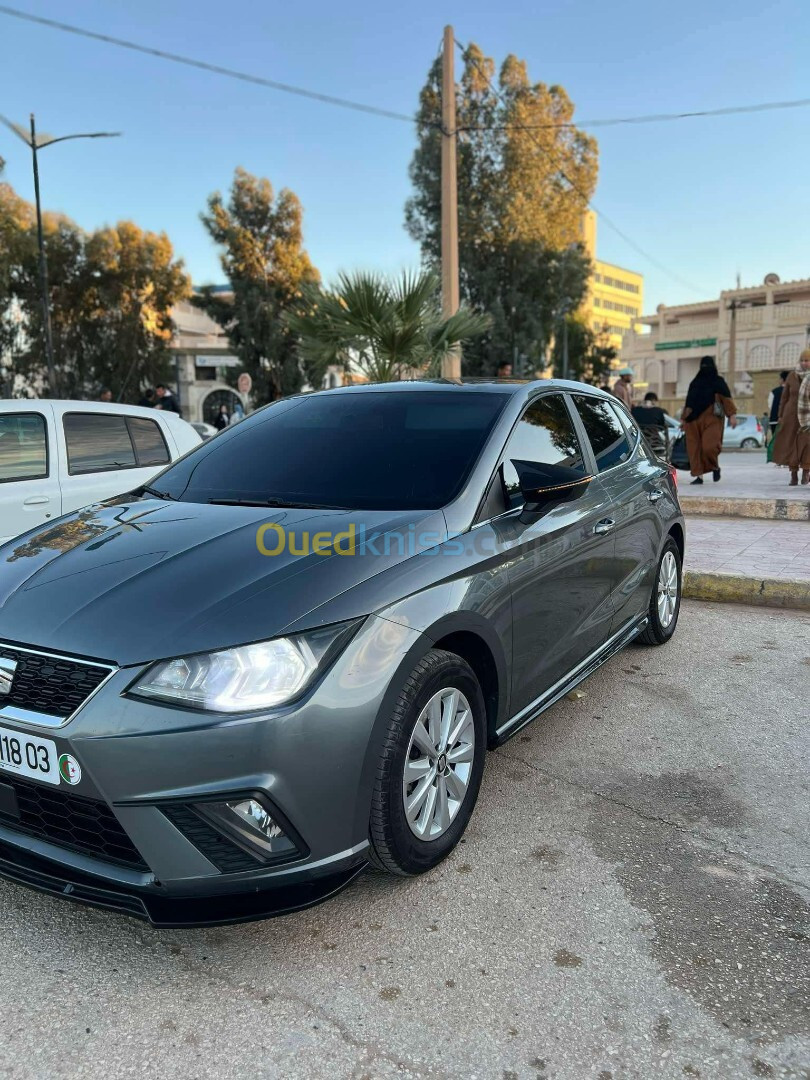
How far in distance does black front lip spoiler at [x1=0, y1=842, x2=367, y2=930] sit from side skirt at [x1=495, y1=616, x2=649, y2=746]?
3.30ft

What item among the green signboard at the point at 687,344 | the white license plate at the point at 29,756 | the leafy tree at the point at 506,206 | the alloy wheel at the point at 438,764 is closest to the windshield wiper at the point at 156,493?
the white license plate at the point at 29,756

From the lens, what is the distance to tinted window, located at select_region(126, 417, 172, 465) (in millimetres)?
6051

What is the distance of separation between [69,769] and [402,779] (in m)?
0.87

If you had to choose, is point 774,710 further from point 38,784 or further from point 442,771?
point 38,784

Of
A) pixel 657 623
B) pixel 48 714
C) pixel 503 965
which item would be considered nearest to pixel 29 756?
pixel 48 714

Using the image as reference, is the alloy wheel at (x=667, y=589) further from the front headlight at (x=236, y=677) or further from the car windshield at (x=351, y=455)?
the front headlight at (x=236, y=677)

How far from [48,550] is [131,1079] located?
1598 millimetres

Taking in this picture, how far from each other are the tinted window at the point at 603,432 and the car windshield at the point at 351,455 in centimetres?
78

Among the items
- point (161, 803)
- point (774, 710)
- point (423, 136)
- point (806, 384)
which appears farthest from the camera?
point (423, 136)

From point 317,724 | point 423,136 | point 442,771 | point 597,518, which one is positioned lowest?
point 442,771

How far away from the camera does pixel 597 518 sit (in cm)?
364

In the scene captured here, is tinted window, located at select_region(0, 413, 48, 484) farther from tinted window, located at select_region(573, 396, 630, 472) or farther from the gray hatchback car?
tinted window, located at select_region(573, 396, 630, 472)

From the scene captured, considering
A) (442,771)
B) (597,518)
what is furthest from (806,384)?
(442,771)

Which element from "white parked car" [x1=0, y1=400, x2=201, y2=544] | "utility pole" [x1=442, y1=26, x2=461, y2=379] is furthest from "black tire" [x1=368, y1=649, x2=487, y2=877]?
"utility pole" [x1=442, y1=26, x2=461, y2=379]
